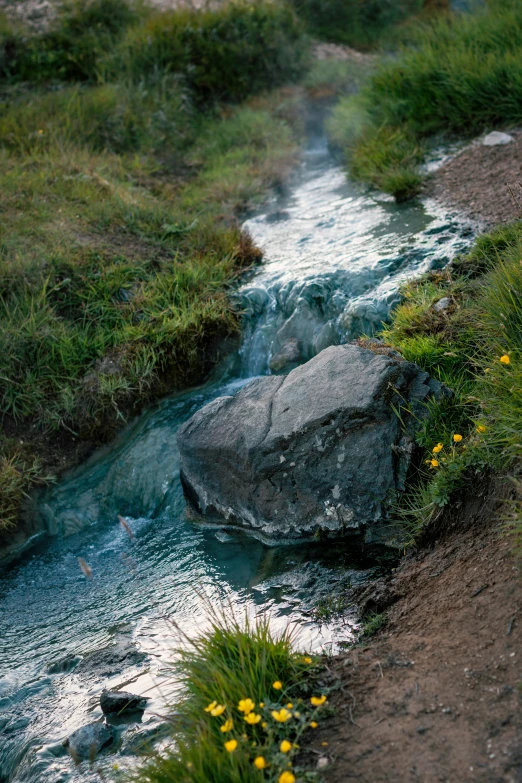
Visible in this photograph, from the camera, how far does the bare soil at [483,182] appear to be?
20.7ft

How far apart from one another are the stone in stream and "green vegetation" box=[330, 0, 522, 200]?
3.59 meters

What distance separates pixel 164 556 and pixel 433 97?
6.29 metres

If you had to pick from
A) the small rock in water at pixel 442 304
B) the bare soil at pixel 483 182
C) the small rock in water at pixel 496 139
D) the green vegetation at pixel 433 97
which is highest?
the green vegetation at pixel 433 97

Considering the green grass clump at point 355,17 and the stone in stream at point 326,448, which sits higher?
the green grass clump at point 355,17

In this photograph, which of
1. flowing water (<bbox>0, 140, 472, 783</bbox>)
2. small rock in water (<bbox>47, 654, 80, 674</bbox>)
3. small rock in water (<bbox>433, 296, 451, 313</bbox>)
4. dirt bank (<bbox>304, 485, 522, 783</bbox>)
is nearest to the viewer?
dirt bank (<bbox>304, 485, 522, 783</bbox>)

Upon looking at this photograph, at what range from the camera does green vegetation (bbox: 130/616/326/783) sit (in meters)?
2.58

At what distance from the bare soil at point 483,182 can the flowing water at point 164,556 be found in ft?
0.79

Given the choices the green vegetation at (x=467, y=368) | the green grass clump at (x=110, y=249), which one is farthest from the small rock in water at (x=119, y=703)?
the green grass clump at (x=110, y=249)

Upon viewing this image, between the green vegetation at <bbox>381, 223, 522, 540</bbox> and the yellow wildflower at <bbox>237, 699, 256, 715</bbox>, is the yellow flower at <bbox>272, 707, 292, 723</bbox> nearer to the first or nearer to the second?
the yellow wildflower at <bbox>237, 699, 256, 715</bbox>

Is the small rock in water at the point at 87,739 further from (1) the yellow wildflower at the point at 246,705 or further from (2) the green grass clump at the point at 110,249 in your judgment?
(2) the green grass clump at the point at 110,249

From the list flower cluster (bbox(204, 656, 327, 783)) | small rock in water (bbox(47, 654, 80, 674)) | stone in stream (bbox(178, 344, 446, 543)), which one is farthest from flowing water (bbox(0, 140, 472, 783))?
flower cluster (bbox(204, 656, 327, 783))

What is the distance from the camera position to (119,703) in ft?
11.3

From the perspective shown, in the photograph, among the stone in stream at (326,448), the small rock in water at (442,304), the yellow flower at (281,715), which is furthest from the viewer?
the small rock in water at (442,304)

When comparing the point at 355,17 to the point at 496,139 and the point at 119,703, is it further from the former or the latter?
the point at 119,703
